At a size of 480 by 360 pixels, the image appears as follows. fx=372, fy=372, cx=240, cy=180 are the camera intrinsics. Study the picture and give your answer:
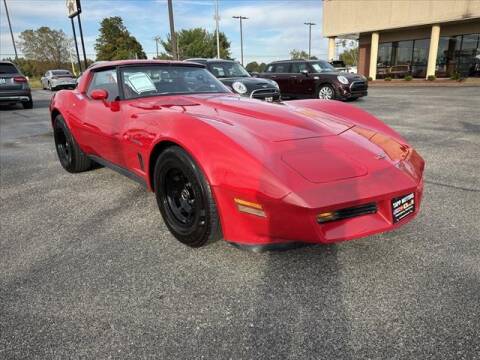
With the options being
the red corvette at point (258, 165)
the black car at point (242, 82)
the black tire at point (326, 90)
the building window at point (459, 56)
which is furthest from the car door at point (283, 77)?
the building window at point (459, 56)

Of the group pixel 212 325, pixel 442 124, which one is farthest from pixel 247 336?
pixel 442 124

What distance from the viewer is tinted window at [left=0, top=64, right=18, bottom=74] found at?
12.0m

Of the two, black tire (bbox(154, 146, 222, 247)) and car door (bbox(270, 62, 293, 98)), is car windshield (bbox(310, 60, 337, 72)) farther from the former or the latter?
black tire (bbox(154, 146, 222, 247))

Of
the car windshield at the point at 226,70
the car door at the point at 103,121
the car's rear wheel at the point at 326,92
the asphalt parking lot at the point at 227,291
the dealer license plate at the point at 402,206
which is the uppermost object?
the car windshield at the point at 226,70

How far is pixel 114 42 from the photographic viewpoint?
53938 millimetres

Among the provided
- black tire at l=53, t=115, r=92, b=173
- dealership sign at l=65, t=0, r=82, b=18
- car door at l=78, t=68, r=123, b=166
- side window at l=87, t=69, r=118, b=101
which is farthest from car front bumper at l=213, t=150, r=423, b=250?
dealership sign at l=65, t=0, r=82, b=18

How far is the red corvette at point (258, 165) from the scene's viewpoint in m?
2.00

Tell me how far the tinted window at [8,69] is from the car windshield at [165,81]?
424 inches

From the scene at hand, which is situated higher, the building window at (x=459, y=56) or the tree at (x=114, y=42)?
the tree at (x=114, y=42)

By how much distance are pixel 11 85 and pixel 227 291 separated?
12935mm

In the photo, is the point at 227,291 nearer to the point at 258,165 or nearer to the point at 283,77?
the point at 258,165

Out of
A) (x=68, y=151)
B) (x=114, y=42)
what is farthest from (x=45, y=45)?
(x=68, y=151)

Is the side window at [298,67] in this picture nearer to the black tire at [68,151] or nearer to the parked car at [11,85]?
the parked car at [11,85]

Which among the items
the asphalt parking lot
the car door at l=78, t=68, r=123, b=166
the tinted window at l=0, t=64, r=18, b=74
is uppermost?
the tinted window at l=0, t=64, r=18, b=74
